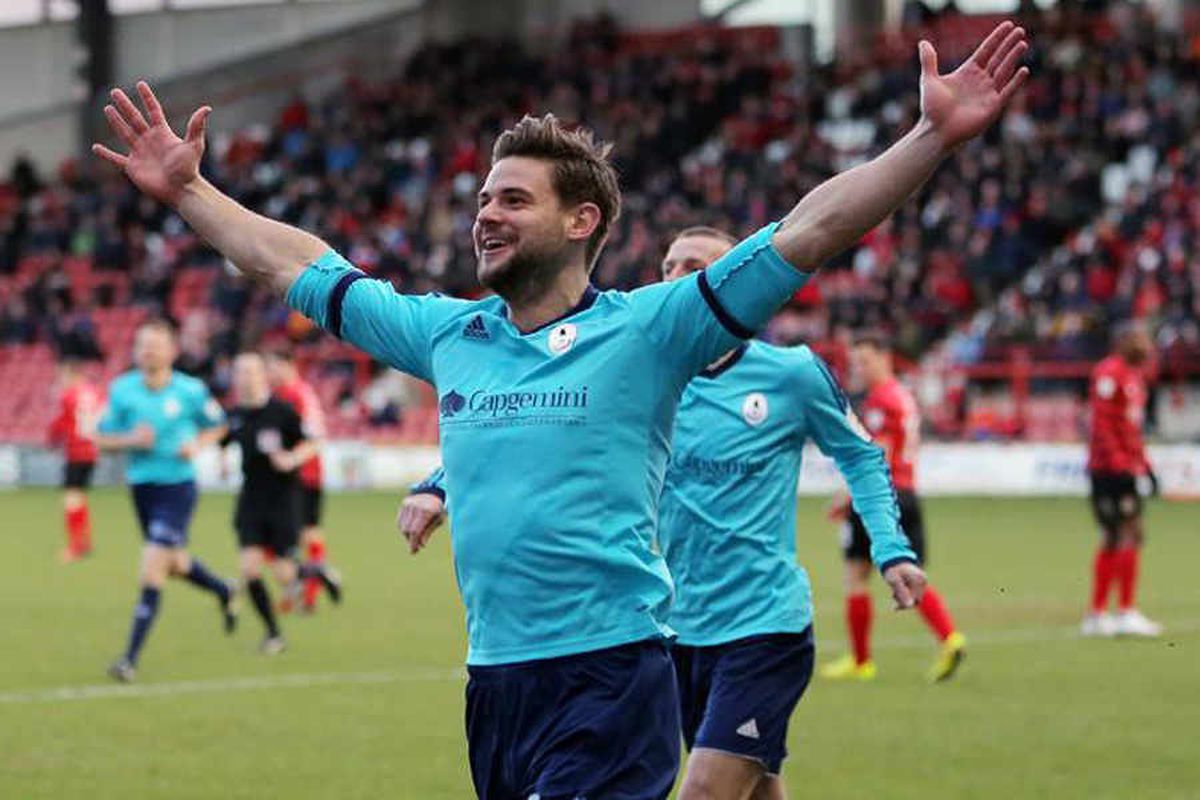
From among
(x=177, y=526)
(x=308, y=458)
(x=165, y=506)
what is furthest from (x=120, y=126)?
(x=308, y=458)

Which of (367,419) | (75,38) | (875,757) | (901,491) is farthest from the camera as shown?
(75,38)

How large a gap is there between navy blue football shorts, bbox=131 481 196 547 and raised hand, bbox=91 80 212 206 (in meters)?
9.97

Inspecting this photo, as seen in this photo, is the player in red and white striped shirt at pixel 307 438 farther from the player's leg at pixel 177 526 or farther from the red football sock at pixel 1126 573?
the red football sock at pixel 1126 573

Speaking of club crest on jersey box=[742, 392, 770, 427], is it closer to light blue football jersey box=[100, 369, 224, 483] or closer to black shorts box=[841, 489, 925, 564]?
black shorts box=[841, 489, 925, 564]

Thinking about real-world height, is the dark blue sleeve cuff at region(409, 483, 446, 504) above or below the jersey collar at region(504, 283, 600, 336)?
below

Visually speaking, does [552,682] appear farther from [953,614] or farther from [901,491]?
[953,614]

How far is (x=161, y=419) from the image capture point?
1552cm

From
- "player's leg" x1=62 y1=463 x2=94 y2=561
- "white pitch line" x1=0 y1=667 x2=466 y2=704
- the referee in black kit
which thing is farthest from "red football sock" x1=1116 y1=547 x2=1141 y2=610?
"player's leg" x1=62 y1=463 x2=94 y2=561

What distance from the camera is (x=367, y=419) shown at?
119ft

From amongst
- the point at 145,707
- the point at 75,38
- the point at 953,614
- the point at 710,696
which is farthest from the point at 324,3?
the point at 710,696

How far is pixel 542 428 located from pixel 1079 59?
33791 millimetres

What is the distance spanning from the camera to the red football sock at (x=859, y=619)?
45.7 ft

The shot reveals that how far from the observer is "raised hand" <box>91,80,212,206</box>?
519cm

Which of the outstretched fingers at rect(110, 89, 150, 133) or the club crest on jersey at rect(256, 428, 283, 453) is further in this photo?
the club crest on jersey at rect(256, 428, 283, 453)
